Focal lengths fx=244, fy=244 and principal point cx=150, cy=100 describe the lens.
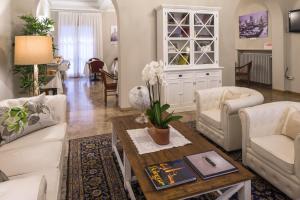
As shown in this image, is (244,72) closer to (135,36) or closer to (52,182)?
(135,36)

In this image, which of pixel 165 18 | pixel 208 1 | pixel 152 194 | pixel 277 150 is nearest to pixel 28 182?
pixel 152 194

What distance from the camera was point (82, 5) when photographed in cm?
1026

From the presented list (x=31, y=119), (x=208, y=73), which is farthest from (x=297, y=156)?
(x=208, y=73)

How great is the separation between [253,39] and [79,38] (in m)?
6.98

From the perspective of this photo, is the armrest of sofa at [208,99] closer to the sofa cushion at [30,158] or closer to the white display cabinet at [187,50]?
the white display cabinet at [187,50]

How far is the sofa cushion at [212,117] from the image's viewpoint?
10.2ft

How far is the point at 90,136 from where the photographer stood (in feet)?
12.3

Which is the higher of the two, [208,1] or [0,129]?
[208,1]

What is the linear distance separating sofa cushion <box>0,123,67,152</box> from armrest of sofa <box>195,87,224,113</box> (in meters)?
1.90

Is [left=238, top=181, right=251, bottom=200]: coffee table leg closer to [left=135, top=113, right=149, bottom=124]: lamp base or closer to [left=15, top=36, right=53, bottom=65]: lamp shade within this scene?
[left=135, top=113, right=149, bottom=124]: lamp base

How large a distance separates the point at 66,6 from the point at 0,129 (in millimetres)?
9090

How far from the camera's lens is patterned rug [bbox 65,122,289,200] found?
2.16 meters

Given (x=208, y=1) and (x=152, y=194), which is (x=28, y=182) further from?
Answer: (x=208, y=1)

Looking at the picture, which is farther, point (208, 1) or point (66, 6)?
point (66, 6)
